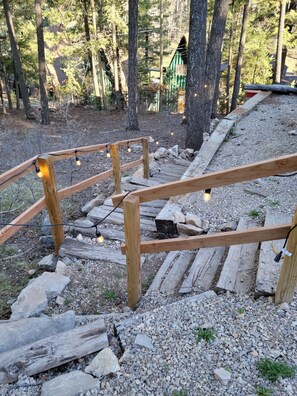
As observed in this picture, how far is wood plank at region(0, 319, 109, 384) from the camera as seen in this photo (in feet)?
5.89

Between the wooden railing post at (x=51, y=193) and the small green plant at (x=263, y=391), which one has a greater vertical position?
the wooden railing post at (x=51, y=193)

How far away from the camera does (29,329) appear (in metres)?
2.10

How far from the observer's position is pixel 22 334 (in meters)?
2.07

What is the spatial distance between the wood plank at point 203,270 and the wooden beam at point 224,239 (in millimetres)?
594

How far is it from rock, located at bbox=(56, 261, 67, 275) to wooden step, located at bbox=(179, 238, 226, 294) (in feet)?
4.96

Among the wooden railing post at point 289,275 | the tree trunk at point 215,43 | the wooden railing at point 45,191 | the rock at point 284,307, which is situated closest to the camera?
the wooden railing post at point 289,275

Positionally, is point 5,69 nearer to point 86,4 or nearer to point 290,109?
point 86,4

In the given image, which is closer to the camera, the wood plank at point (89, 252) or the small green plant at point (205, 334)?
the small green plant at point (205, 334)

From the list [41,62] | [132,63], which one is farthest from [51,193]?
[41,62]

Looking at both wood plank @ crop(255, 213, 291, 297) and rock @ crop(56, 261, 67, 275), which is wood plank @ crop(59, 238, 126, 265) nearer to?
rock @ crop(56, 261, 67, 275)

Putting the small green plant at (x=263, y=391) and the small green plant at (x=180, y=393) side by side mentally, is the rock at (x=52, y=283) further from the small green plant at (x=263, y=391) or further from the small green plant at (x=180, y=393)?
the small green plant at (x=263, y=391)

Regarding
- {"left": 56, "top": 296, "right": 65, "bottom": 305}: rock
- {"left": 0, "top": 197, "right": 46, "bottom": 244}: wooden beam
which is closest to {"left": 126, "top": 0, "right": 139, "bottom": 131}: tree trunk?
{"left": 0, "top": 197, "right": 46, "bottom": 244}: wooden beam

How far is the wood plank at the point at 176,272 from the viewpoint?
3.06 metres

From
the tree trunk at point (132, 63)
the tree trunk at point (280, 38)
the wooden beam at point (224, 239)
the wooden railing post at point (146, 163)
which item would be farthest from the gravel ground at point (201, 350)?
the tree trunk at point (280, 38)
